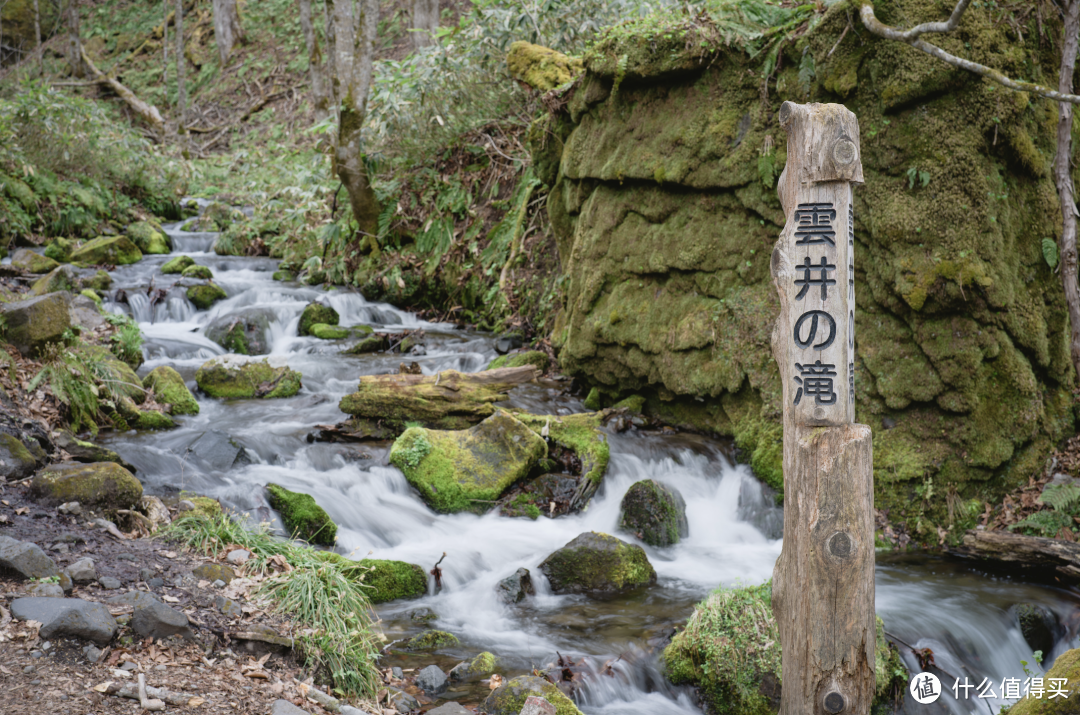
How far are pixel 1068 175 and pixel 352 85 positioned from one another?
10.3 meters

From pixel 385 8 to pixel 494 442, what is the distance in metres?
23.5

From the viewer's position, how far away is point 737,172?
24.9 feet

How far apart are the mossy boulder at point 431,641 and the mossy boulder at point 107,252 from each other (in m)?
11.0

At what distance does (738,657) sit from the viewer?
4.49m

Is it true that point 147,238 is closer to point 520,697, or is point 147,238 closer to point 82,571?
point 82,571

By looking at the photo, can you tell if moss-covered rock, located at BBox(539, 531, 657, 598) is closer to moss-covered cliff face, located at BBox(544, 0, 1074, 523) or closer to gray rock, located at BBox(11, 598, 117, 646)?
moss-covered cliff face, located at BBox(544, 0, 1074, 523)

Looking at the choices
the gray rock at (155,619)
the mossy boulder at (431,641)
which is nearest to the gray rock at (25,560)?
the gray rock at (155,619)

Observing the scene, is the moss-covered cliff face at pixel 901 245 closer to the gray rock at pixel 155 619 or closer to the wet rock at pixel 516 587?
the wet rock at pixel 516 587

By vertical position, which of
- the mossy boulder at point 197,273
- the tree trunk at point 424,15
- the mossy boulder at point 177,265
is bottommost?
the mossy boulder at point 197,273

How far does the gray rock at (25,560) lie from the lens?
3.80 m

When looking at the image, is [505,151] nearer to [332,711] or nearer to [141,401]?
[141,401]

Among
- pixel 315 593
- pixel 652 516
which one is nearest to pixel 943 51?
pixel 652 516

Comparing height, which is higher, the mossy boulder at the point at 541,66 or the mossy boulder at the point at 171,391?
the mossy boulder at the point at 541,66

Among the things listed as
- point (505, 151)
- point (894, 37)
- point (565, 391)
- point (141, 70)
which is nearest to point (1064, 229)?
point (894, 37)
